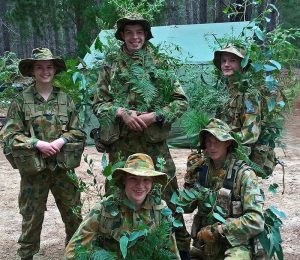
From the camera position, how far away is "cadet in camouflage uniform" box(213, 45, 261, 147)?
348cm

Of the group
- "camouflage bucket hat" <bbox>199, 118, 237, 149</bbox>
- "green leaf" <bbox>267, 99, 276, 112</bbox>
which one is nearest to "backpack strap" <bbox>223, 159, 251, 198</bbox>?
"camouflage bucket hat" <bbox>199, 118, 237, 149</bbox>

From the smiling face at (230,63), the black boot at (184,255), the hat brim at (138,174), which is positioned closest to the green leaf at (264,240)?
the hat brim at (138,174)

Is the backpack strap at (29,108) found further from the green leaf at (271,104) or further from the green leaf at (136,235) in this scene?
the green leaf at (271,104)

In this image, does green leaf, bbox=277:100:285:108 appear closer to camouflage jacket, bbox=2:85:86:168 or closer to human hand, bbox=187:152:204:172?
human hand, bbox=187:152:204:172

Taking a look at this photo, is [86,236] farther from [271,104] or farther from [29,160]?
[271,104]

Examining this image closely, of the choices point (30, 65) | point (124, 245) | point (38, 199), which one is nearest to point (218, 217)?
point (124, 245)

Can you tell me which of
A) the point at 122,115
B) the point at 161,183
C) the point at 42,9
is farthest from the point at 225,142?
the point at 42,9

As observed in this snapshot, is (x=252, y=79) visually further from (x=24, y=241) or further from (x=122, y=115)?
(x=24, y=241)

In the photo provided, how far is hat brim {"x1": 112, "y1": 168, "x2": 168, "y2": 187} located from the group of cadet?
0.02 m

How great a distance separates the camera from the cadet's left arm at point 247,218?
3.07 m

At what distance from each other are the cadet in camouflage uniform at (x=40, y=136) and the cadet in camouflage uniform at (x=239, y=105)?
1.23 metres

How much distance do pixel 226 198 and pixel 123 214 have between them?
0.77 meters

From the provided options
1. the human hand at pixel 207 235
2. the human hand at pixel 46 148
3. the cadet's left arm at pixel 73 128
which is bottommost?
the human hand at pixel 207 235

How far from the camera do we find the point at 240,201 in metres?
3.21
